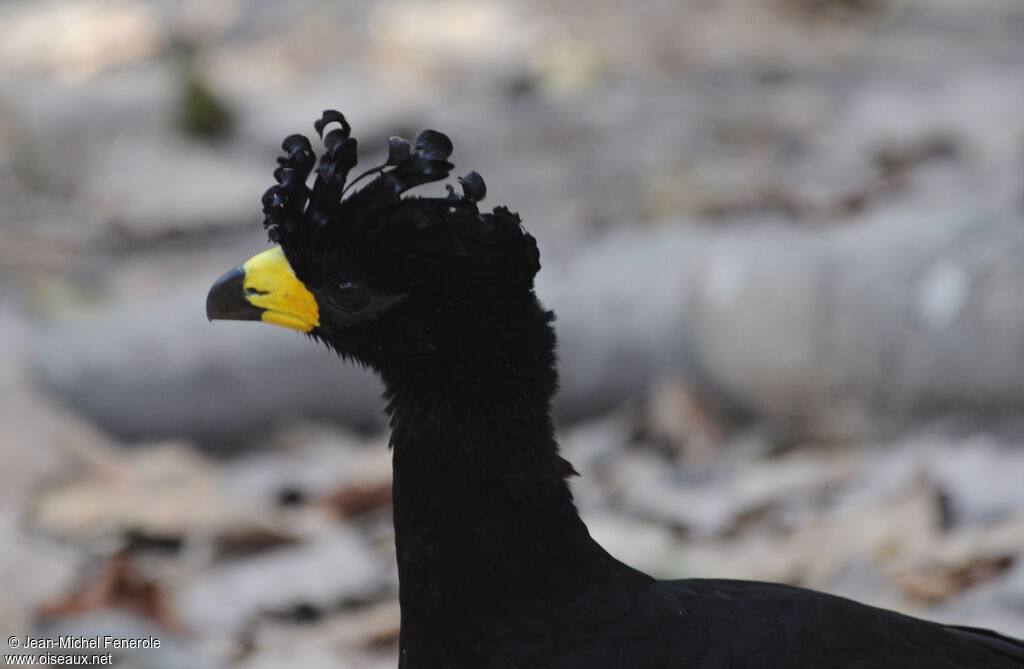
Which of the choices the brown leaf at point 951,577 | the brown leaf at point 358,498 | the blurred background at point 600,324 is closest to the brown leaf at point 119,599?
the blurred background at point 600,324

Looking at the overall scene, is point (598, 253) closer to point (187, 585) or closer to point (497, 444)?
point (187, 585)

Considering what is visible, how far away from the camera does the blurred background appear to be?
3.67 m

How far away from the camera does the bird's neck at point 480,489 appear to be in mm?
2438

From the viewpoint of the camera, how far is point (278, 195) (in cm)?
247

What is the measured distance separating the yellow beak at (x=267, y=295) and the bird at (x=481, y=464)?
0.10ft

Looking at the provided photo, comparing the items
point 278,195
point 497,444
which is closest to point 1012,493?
point 497,444

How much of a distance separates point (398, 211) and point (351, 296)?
0.65 ft

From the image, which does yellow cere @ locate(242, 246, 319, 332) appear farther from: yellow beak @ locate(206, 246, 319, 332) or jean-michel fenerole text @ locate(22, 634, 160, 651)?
jean-michel fenerole text @ locate(22, 634, 160, 651)

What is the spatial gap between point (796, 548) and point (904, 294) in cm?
101

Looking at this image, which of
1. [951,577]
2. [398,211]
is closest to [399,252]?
[398,211]

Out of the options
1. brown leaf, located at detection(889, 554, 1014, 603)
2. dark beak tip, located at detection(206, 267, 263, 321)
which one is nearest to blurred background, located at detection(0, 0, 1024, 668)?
brown leaf, located at detection(889, 554, 1014, 603)

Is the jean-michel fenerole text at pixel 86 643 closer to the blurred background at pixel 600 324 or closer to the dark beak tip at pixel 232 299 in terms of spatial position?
the blurred background at pixel 600 324

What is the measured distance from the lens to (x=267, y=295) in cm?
256

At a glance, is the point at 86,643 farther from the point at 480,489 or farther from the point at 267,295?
the point at 480,489
